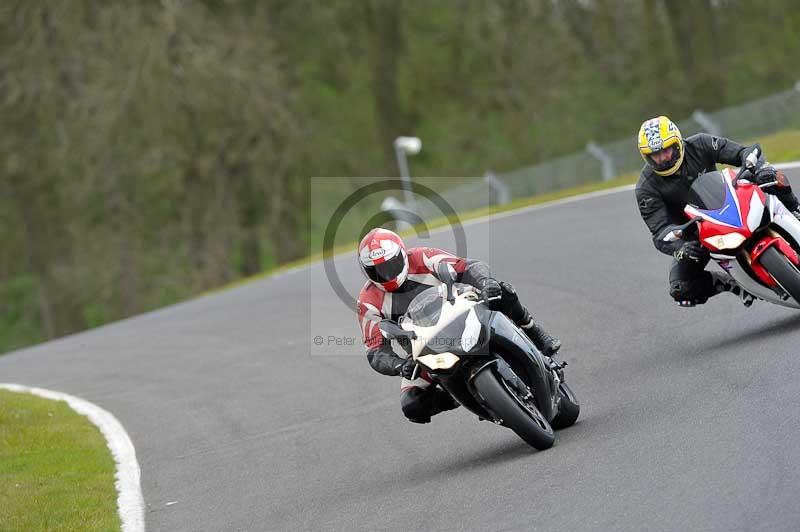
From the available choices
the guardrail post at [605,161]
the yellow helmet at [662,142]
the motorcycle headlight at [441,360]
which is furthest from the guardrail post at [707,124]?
the motorcycle headlight at [441,360]

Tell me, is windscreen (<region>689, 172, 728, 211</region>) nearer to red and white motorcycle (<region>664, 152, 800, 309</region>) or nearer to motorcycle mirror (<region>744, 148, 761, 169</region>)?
red and white motorcycle (<region>664, 152, 800, 309</region>)

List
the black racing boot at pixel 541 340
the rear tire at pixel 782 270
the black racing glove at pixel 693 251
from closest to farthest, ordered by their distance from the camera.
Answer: the black racing boot at pixel 541 340
the rear tire at pixel 782 270
the black racing glove at pixel 693 251

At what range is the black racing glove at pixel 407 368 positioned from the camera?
7766mm

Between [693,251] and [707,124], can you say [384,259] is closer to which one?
[693,251]

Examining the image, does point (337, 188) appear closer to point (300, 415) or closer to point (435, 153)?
point (435, 153)

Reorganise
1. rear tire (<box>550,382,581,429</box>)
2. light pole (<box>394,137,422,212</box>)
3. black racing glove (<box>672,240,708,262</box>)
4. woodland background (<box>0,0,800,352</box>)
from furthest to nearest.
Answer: woodland background (<box>0,0,800,352</box>) < light pole (<box>394,137,422,212</box>) < black racing glove (<box>672,240,708,262</box>) < rear tire (<box>550,382,581,429</box>)

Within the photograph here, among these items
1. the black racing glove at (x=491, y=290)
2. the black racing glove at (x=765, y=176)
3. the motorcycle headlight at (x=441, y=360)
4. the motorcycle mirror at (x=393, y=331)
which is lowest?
the motorcycle headlight at (x=441, y=360)

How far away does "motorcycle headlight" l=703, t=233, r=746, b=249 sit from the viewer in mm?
8977

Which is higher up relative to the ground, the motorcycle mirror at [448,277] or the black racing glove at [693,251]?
the motorcycle mirror at [448,277]

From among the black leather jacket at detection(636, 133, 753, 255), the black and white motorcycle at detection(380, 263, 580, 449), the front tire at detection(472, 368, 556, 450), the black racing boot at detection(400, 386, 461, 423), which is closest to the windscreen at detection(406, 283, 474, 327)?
the black and white motorcycle at detection(380, 263, 580, 449)

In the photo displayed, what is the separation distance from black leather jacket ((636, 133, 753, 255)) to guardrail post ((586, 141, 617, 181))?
1677cm

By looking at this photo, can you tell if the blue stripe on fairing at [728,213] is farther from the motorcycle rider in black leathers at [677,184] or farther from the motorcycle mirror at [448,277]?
the motorcycle mirror at [448,277]

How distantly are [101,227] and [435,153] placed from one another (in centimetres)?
1223

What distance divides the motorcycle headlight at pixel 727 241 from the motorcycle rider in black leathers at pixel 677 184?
0.40 m
